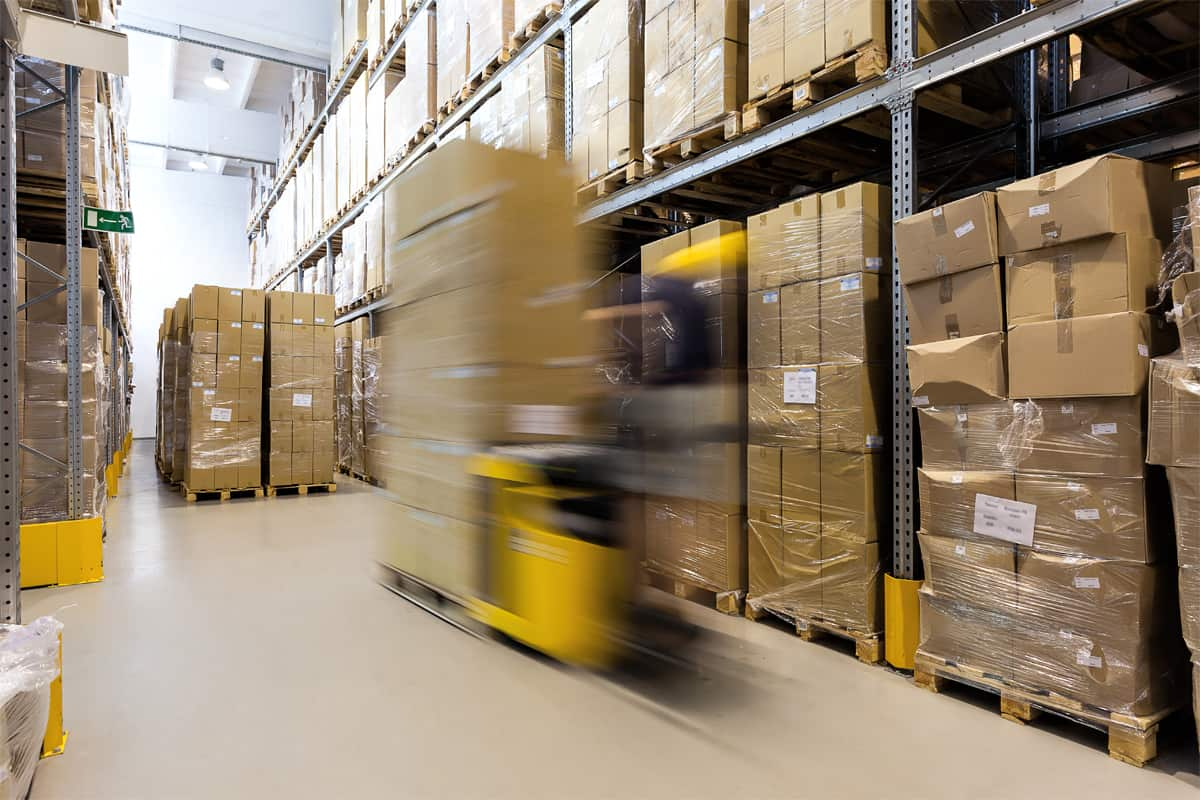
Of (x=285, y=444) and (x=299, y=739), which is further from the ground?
(x=285, y=444)

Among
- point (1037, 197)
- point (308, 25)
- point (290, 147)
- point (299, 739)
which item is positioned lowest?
point (299, 739)

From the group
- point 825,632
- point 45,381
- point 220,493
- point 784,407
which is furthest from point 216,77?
point 825,632

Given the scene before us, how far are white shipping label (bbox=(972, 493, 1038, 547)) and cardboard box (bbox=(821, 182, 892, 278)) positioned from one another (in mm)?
1161

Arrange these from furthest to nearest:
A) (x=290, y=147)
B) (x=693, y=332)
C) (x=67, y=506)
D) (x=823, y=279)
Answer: (x=290, y=147) → (x=67, y=506) → (x=693, y=332) → (x=823, y=279)

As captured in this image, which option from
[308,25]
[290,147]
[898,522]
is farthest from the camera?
[290,147]

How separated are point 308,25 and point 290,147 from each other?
10.0 ft

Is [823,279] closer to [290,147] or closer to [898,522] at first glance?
[898,522]

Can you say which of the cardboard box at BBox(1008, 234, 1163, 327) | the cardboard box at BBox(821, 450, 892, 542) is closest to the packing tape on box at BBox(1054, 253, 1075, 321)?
the cardboard box at BBox(1008, 234, 1163, 327)

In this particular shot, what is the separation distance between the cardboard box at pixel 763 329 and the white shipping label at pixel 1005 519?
4.08 ft

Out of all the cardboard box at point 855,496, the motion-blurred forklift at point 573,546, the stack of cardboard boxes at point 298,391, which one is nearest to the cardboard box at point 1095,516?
the cardboard box at point 855,496

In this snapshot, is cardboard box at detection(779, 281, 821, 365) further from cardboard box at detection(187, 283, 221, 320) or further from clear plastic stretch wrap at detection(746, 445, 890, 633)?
cardboard box at detection(187, 283, 221, 320)

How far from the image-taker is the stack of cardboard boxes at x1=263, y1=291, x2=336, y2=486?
27.9 feet

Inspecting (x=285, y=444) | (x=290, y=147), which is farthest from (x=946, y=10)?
(x=290, y=147)

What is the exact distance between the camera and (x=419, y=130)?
7.80 metres
